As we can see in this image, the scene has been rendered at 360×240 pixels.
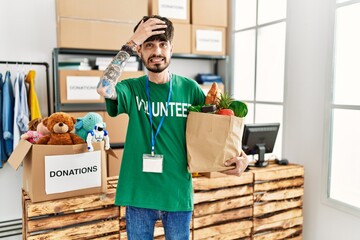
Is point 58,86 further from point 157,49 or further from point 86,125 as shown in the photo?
point 157,49

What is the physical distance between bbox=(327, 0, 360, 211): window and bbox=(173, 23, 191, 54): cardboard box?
57.7 inches

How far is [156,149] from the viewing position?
1.36 metres

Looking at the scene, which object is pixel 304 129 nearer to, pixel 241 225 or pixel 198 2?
pixel 241 225

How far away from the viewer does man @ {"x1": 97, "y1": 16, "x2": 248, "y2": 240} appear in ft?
4.37

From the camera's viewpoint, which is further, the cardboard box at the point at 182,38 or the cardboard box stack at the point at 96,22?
the cardboard box at the point at 182,38

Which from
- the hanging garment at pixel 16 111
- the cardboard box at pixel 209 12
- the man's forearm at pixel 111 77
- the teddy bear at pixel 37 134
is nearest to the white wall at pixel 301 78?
the hanging garment at pixel 16 111

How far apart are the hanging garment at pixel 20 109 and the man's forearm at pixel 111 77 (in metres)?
1.82

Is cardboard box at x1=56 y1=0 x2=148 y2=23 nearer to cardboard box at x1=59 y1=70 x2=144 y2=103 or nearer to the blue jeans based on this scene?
cardboard box at x1=59 y1=70 x2=144 y2=103

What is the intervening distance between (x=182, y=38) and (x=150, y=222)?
2.33 metres

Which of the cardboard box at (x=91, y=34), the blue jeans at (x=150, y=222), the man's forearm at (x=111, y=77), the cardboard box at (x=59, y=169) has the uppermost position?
the cardboard box at (x=91, y=34)

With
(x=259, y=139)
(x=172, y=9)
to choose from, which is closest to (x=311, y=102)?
(x=259, y=139)

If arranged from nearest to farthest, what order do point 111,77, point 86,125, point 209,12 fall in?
point 111,77 < point 86,125 < point 209,12

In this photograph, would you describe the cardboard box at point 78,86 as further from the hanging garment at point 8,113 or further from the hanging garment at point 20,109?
the hanging garment at point 8,113

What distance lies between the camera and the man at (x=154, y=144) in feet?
4.37
